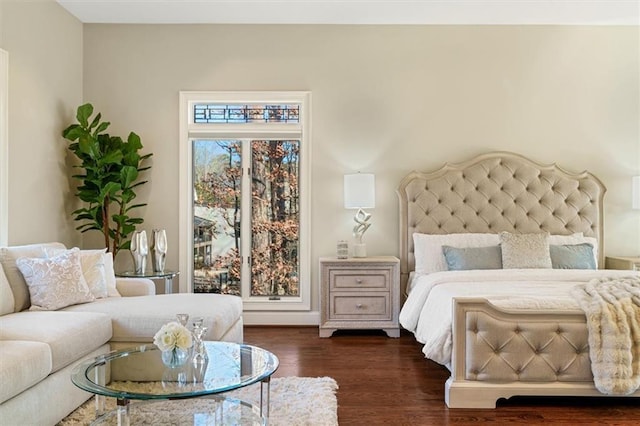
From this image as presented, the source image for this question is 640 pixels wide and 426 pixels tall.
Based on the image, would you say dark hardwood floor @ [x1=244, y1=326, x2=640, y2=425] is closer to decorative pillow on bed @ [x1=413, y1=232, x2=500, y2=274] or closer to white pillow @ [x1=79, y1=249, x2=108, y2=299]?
decorative pillow on bed @ [x1=413, y1=232, x2=500, y2=274]

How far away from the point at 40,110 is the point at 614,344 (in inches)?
180

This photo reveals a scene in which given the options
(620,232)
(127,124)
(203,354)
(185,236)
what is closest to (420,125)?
(620,232)

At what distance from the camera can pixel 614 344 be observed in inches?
114

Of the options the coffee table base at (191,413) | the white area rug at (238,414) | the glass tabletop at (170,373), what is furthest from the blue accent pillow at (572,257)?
the coffee table base at (191,413)

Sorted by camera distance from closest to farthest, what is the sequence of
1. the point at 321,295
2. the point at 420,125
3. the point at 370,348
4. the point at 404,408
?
the point at 404,408 < the point at 370,348 < the point at 321,295 < the point at 420,125

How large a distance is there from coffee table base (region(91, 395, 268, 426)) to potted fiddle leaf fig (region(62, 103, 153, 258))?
2341 mm

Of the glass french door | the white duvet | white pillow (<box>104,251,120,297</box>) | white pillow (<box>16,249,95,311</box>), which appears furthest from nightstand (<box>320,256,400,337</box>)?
white pillow (<box>16,249,95,311</box>)

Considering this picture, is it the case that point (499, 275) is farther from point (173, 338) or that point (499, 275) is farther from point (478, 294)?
point (173, 338)

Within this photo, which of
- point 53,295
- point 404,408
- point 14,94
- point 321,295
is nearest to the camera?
point 404,408

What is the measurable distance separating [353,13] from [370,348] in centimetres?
308

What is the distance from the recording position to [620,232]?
514 cm

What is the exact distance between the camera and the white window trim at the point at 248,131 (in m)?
5.12

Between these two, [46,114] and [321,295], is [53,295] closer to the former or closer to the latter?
[46,114]

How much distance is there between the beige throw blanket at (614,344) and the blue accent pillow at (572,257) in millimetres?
1395
